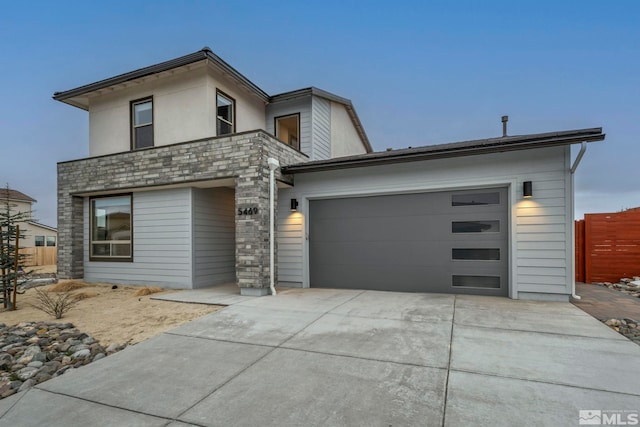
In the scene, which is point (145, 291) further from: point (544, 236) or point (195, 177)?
point (544, 236)

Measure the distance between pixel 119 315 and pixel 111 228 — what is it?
4620 millimetres

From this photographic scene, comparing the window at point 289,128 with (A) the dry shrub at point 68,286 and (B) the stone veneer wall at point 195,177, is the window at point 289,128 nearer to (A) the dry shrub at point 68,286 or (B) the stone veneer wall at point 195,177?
(B) the stone veneer wall at point 195,177

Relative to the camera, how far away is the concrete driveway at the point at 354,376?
88.1 inches

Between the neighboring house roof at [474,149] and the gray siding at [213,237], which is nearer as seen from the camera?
the neighboring house roof at [474,149]

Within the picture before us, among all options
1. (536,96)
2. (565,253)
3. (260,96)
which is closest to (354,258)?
(565,253)

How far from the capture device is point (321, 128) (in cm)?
1017

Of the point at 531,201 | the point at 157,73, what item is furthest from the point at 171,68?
the point at 531,201

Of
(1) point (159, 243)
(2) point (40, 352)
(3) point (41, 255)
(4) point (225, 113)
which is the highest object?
(4) point (225, 113)

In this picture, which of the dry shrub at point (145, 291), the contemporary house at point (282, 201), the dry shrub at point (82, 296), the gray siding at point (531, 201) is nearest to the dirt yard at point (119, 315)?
the dry shrub at point (82, 296)

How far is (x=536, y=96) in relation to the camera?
58.5 feet

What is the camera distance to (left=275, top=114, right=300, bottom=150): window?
1009 cm

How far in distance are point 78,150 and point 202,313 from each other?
44.6 meters

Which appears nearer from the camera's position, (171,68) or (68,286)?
(171,68)

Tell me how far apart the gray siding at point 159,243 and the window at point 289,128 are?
13.4 feet
